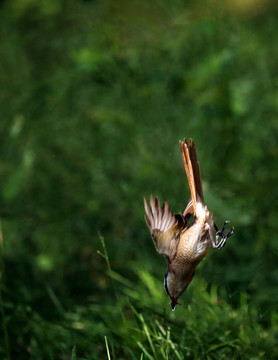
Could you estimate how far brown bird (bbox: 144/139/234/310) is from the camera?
37.3 inches

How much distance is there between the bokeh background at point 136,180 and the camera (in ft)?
6.54

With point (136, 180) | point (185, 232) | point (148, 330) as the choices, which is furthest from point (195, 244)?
point (136, 180)

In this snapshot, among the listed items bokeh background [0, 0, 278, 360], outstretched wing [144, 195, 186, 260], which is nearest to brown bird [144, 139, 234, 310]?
outstretched wing [144, 195, 186, 260]

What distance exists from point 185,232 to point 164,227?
3 centimetres

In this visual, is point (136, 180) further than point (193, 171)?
Yes

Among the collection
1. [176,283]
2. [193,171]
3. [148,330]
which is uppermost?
[193,171]

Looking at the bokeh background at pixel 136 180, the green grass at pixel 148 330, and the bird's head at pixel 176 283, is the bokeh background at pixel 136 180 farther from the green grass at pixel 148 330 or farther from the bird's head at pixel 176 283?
the bird's head at pixel 176 283

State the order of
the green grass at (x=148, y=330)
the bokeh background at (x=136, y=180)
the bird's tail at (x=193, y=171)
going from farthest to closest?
the bokeh background at (x=136, y=180), the green grass at (x=148, y=330), the bird's tail at (x=193, y=171)

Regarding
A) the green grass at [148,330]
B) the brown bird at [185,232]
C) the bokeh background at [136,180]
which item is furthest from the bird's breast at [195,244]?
the bokeh background at [136,180]

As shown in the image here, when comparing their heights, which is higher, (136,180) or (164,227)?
(164,227)

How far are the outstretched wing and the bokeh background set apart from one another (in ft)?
2.07

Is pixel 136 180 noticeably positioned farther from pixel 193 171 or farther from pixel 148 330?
pixel 193 171

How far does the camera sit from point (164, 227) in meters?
0.99

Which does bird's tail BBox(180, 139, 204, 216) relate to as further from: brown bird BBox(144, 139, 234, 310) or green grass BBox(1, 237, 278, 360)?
green grass BBox(1, 237, 278, 360)
